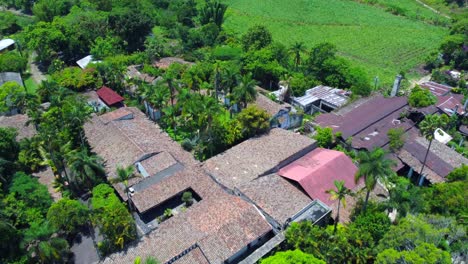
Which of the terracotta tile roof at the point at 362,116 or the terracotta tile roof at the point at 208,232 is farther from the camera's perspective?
the terracotta tile roof at the point at 362,116

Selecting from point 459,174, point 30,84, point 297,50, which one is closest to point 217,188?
point 459,174

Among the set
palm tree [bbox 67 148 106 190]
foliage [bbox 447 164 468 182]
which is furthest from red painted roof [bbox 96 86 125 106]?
foliage [bbox 447 164 468 182]

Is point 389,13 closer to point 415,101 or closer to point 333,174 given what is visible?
point 415,101

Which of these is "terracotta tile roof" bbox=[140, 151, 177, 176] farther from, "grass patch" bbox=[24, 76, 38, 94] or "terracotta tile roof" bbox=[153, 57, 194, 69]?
"grass patch" bbox=[24, 76, 38, 94]

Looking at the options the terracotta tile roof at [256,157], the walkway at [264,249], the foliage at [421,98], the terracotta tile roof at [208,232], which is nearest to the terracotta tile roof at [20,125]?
the terracotta tile roof at [256,157]

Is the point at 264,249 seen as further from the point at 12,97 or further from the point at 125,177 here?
the point at 12,97

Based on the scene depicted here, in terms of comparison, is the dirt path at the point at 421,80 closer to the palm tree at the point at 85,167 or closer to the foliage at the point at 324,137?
the foliage at the point at 324,137
